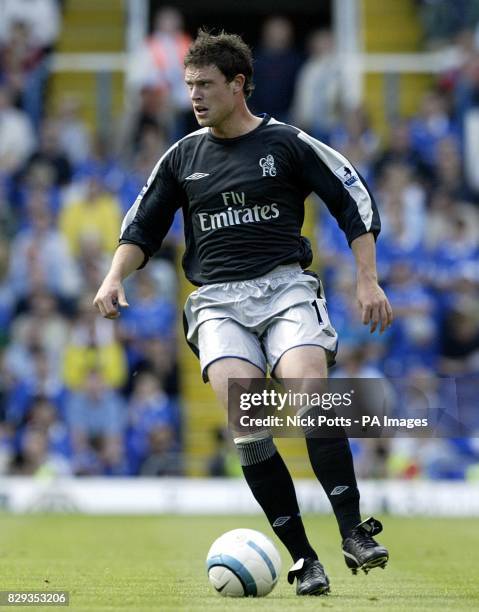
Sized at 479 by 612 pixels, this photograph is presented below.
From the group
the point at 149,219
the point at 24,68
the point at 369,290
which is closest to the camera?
the point at 369,290

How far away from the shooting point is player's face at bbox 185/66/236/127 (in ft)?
23.3

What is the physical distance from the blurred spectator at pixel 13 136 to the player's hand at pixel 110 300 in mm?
13659

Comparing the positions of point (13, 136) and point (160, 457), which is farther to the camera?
point (13, 136)

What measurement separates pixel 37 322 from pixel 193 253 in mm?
11291

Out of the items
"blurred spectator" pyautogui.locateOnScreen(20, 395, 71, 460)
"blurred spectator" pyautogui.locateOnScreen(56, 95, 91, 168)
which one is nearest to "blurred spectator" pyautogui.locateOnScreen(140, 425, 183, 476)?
"blurred spectator" pyautogui.locateOnScreen(20, 395, 71, 460)

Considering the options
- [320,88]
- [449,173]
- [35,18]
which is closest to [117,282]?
[449,173]

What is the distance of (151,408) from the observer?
17.9 m

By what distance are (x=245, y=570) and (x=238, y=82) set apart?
2.34 metres

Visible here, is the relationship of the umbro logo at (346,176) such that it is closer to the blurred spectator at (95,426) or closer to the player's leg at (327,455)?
the player's leg at (327,455)

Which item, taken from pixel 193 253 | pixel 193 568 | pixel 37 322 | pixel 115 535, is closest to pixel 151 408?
pixel 37 322

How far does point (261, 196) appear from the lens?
281 inches

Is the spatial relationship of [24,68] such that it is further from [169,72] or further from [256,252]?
[256,252]

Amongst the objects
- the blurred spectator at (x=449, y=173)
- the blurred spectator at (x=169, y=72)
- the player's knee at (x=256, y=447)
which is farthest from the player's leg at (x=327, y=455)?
the blurred spectator at (x=169, y=72)

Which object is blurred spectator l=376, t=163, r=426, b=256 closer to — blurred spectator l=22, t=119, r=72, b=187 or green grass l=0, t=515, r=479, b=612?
blurred spectator l=22, t=119, r=72, b=187
